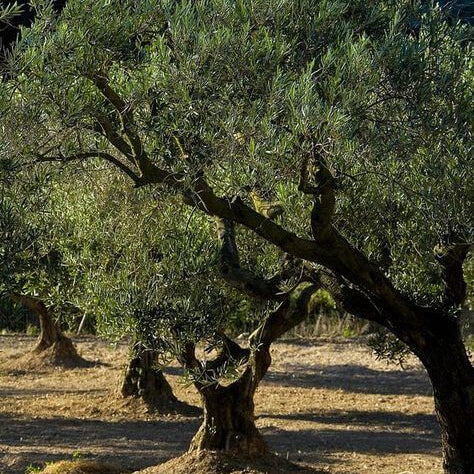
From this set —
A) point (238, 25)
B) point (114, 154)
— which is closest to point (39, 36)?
point (238, 25)

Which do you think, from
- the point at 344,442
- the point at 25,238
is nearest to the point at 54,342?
the point at 344,442

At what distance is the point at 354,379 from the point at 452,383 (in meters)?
8.80

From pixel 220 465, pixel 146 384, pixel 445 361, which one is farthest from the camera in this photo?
pixel 146 384

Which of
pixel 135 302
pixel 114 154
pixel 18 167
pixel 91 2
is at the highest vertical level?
pixel 91 2

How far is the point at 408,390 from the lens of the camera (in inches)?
597

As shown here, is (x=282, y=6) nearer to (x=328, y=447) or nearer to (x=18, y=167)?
(x=18, y=167)

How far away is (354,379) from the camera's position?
16125 millimetres

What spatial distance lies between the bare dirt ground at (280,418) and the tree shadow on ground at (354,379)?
0.6 inches

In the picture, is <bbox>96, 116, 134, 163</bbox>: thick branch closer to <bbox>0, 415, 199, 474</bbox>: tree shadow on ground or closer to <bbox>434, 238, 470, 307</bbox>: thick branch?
<bbox>434, 238, 470, 307</bbox>: thick branch

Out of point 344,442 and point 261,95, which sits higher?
point 261,95

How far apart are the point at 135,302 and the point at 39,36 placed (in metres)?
2.26

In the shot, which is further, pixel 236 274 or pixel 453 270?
pixel 236 274

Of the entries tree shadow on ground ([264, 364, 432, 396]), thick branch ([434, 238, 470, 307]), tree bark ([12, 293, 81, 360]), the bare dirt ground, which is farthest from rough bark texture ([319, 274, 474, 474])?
tree bark ([12, 293, 81, 360])

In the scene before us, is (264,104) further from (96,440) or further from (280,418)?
(280,418)
